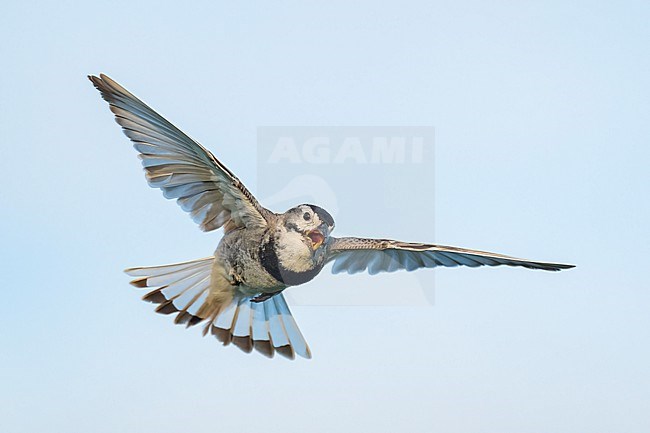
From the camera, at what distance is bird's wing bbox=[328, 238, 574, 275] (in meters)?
9.29

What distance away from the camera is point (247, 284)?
9.16 meters

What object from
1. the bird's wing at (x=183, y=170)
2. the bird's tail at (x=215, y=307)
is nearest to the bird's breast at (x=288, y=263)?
the bird's wing at (x=183, y=170)

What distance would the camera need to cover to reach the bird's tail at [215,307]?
31.4 feet

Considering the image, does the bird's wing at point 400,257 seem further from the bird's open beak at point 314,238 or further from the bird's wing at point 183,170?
the bird's wing at point 183,170

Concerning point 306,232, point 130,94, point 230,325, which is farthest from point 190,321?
point 130,94

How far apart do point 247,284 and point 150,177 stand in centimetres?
145

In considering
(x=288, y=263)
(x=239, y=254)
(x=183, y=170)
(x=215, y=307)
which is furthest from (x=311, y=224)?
(x=215, y=307)


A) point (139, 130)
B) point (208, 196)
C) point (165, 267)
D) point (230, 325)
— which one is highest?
point (139, 130)

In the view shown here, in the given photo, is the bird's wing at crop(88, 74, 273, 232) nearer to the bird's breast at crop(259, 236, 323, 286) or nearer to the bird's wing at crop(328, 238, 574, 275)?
the bird's breast at crop(259, 236, 323, 286)

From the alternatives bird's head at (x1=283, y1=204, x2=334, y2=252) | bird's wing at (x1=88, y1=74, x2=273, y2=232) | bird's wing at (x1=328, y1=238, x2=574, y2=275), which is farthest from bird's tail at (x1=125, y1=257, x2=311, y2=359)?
bird's head at (x1=283, y1=204, x2=334, y2=252)

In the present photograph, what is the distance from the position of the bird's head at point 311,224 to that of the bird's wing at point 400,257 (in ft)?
2.44

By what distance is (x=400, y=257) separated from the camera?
10133 mm

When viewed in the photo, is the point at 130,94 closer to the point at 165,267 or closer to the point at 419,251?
the point at 165,267

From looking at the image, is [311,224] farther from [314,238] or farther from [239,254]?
[239,254]
